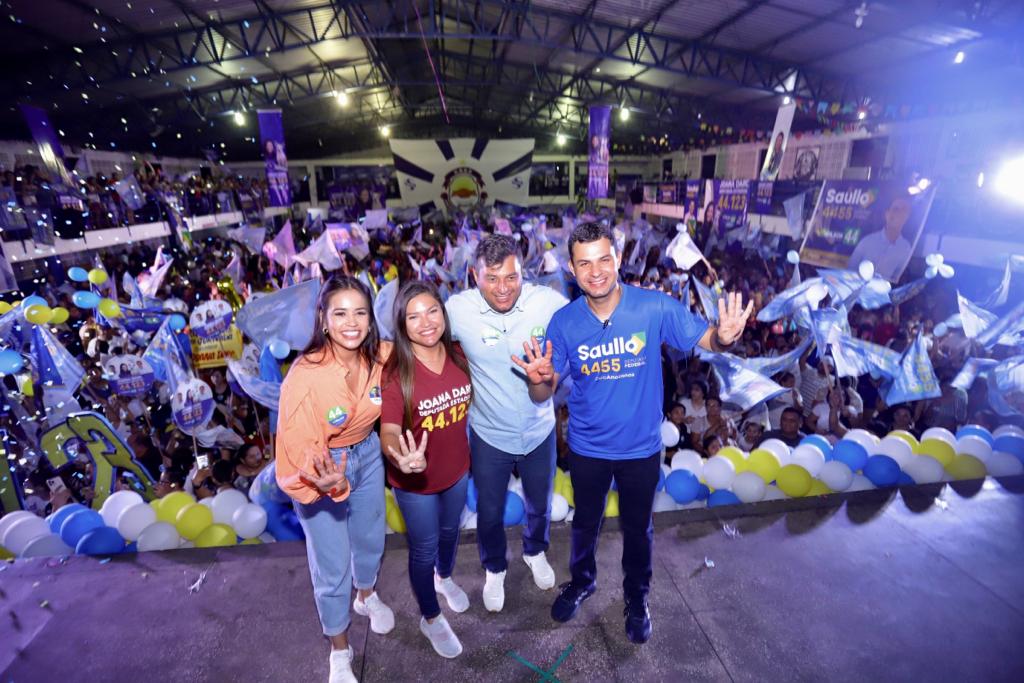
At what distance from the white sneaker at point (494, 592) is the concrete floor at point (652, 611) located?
0.20 ft

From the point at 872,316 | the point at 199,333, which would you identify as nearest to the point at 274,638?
the point at 199,333

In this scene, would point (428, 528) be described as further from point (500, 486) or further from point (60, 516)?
point (60, 516)

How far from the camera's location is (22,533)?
3566 mm

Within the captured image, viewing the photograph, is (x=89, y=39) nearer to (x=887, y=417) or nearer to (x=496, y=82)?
(x=496, y=82)

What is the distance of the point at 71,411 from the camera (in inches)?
191

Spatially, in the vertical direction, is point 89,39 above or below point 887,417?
above

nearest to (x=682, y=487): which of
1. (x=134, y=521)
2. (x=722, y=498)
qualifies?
(x=722, y=498)

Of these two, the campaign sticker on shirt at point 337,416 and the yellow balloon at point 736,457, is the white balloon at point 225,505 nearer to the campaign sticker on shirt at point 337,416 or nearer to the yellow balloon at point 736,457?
the campaign sticker on shirt at point 337,416

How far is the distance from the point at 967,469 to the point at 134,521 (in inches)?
239

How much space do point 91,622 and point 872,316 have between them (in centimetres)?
959

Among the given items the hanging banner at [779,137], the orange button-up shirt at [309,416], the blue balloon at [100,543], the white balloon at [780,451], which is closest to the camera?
the orange button-up shirt at [309,416]

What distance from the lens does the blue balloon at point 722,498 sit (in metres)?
4.00

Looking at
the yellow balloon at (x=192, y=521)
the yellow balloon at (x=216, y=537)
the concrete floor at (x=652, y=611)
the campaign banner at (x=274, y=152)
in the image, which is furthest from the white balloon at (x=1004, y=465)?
the campaign banner at (x=274, y=152)

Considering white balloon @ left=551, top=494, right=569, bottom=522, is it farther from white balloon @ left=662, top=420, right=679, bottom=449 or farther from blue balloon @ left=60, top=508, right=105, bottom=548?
blue balloon @ left=60, top=508, right=105, bottom=548
